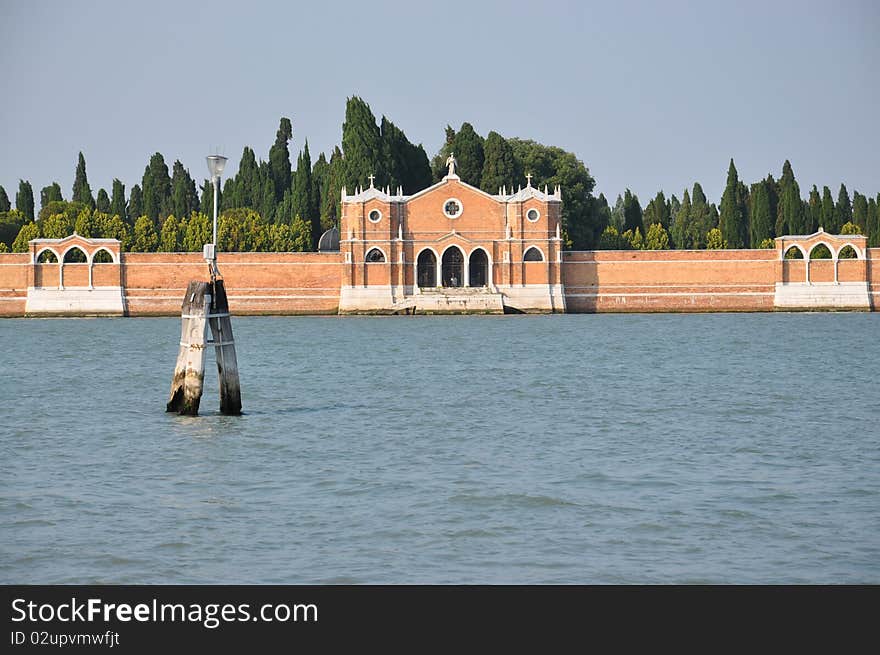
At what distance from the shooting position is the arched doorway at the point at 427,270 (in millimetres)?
48438

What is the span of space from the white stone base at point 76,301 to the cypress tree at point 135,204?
13.4m

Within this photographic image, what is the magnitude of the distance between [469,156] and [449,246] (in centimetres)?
946

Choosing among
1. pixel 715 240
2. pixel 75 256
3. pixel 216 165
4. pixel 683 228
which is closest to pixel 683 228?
pixel 683 228

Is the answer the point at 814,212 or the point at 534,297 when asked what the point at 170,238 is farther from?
the point at 814,212

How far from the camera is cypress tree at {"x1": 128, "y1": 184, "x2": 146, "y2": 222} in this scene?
61322 mm

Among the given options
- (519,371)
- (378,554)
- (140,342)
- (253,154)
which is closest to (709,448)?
(378,554)

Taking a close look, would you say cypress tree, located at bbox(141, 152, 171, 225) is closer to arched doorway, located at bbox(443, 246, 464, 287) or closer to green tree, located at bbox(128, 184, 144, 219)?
green tree, located at bbox(128, 184, 144, 219)

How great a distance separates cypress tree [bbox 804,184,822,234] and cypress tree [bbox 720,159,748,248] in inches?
105

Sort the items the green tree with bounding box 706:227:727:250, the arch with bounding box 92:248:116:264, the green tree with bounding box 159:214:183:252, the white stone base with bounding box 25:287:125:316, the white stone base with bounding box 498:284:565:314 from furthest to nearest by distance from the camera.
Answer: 1. the green tree with bounding box 706:227:727:250
2. the green tree with bounding box 159:214:183:252
3. the arch with bounding box 92:248:116:264
4. the white stone base with bounding box 25:287:125:316
5. the white stone base with bounding box 498:284:565:314

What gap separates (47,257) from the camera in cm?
4962

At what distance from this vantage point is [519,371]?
23.5 metres

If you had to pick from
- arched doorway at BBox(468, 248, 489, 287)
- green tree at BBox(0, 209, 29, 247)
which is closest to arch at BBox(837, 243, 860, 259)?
arched doorway at BBox(468, 248, 489, 287)

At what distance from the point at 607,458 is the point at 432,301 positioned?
114ft
